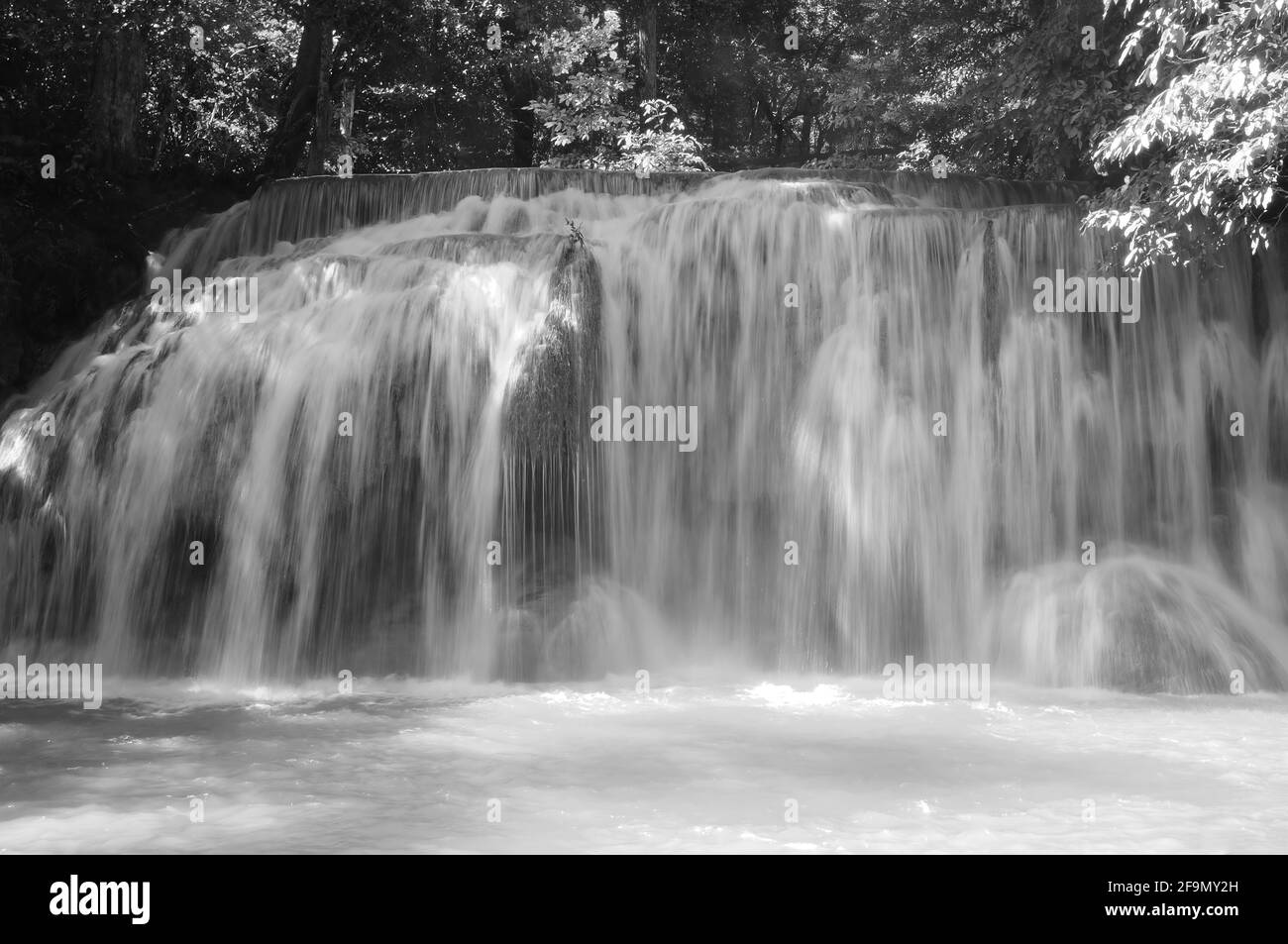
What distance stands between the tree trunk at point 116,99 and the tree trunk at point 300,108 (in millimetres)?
2552

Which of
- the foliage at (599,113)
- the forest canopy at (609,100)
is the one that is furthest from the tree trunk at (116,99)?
the foliage at (599,113)

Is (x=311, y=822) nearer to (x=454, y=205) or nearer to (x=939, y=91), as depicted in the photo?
(x=454, y=205)

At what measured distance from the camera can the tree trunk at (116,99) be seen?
16688 millimetres

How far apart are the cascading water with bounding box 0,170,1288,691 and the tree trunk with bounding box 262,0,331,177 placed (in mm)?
8504

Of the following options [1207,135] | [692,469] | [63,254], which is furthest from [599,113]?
[1207,135]

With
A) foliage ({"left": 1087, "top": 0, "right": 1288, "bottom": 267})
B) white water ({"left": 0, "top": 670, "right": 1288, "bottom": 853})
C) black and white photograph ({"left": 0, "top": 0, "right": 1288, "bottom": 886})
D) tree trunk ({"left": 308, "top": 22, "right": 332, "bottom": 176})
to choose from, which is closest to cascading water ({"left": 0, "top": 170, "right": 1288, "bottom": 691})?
black and white photograph ({"left": 0, "top": 0, "right": 1288, "bottom": 886})

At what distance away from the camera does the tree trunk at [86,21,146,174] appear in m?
16.7

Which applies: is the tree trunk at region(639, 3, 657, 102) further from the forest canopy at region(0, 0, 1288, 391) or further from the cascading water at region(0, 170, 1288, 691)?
the cascading water at region(0, 170, 1288, 691)

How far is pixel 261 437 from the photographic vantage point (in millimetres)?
10969

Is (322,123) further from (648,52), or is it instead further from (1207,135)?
(1207,135)

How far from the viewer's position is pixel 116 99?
55.7ft

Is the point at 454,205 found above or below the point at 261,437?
above
